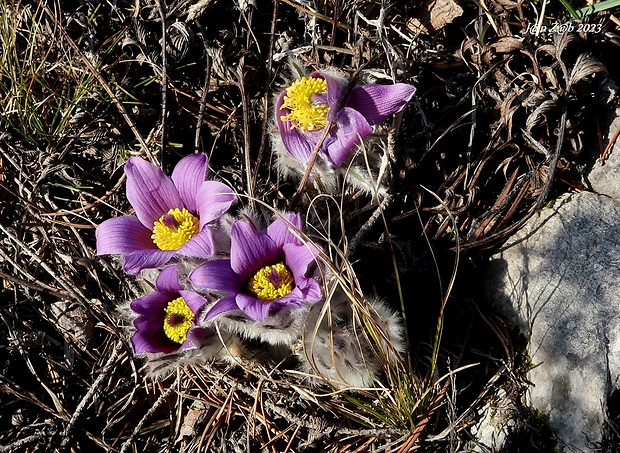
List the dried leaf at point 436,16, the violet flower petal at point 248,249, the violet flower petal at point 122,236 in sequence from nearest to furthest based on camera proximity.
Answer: the violet flower petal at point 248,249 < the violet flower petal at point 122,236 < the dried leaf at point 436,16

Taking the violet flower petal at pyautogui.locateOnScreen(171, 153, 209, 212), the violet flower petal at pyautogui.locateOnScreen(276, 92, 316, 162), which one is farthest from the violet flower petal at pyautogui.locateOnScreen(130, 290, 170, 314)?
the violet flower petal at pyautogui.locateOnScreen(276, 92, 316, 162)

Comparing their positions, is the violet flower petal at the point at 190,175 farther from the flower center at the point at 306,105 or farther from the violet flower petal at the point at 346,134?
the violet flower petal at the point at 346,134

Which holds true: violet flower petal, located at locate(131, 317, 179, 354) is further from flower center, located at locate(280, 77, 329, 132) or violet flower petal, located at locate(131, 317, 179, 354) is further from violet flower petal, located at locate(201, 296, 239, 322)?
flower center, located at locate(280, 77, 329, 132)

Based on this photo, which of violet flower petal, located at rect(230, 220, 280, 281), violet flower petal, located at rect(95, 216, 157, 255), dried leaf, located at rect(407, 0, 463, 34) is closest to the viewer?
violet flower petal, located at rect(230, 220, 280, 281)

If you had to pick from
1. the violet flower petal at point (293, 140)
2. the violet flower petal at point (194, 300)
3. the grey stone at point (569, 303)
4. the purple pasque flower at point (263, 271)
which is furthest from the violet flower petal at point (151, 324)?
the grey stone at point (569, 303)

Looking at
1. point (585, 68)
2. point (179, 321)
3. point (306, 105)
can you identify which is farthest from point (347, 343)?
point (585, 68)

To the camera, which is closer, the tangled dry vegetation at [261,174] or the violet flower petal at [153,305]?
the violet flower petal at [153,305]
